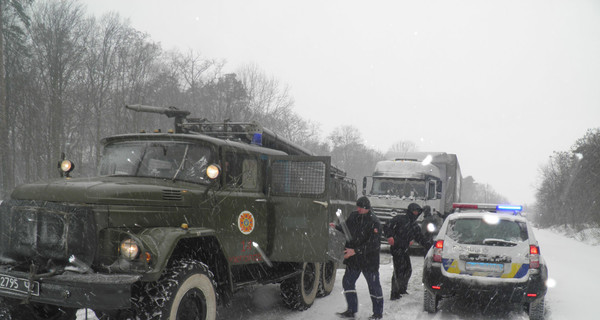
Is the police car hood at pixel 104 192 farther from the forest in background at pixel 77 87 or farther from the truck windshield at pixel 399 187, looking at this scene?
the forest in background at pixel 77 87

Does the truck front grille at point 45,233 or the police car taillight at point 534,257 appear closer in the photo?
the truck front grille at point 45,233

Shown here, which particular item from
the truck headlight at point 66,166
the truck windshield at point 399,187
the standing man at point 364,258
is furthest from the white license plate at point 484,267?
the truck windshield at point 399,187

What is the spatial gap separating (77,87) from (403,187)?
24.7 m

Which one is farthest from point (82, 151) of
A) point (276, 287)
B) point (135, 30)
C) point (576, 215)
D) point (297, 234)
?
point (576, 215)

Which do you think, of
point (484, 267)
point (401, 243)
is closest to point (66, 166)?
point (401, 243)

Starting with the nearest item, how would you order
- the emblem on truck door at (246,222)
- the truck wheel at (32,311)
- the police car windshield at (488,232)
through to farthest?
the truck wheel at (32,311), the emblem on truck door at (246,222), the police car windshield at (488,232)

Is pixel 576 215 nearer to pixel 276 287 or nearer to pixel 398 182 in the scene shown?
pixel 398 182

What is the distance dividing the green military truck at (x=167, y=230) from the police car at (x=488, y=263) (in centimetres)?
162

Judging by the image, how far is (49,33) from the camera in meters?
28.0

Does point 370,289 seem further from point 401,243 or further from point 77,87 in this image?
point 77,87

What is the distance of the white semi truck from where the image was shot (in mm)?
16047

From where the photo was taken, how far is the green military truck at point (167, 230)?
4078 millimetres

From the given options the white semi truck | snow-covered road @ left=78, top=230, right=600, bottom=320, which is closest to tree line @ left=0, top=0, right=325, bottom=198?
the white semi truck

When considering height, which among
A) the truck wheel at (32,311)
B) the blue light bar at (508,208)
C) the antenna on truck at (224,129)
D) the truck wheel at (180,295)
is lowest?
the truck wheel at (32,311)
